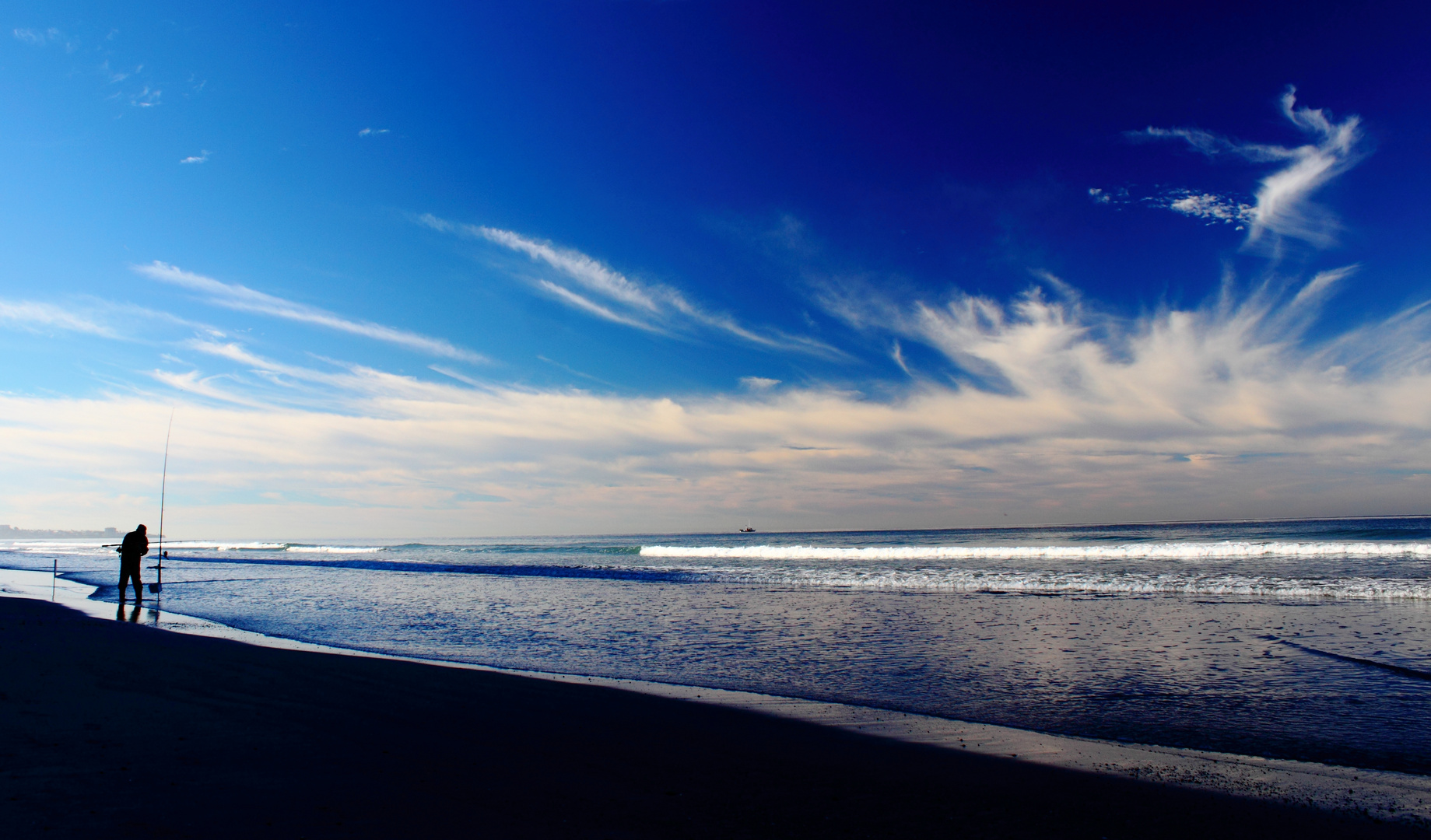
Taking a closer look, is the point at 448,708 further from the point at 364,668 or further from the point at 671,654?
the point at 671,654

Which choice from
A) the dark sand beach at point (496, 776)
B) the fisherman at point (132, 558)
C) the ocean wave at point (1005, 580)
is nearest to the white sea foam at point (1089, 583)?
the ocean wave at point (1005, 580)

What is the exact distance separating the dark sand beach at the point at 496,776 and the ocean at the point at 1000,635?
1777 mm

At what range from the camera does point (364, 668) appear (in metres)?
8.38

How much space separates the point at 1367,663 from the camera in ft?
28.4

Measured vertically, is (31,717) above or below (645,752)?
above

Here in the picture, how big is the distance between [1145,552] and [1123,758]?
106 feet

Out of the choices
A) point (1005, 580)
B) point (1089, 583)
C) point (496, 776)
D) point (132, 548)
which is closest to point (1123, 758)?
point (496, 776)

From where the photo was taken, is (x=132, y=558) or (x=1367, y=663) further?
(x=132, y=558)

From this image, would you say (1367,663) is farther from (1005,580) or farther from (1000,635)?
(1005,580)

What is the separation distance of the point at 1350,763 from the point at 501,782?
654cm

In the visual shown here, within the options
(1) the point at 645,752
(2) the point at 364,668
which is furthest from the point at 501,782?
(2) the point at 364,668

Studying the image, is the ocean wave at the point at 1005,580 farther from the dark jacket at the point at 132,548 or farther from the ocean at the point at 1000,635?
the dark jacket at the point at 132,548

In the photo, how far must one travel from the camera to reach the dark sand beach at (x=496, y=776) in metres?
3.65

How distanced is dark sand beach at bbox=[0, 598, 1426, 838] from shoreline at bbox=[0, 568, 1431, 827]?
0.23 metres
